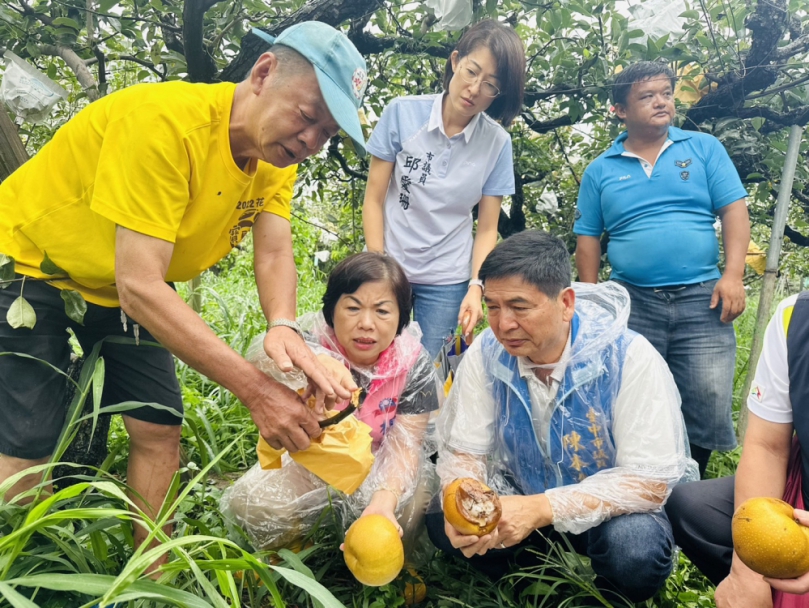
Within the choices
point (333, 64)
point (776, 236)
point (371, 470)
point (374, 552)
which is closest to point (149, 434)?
point (371, 470)

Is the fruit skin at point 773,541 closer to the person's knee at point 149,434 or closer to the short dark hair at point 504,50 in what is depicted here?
the person's knee at point 149,434

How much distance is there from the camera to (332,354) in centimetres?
223

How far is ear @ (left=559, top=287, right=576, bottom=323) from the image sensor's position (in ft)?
6.66

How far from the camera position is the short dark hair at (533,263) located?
1.95 metres

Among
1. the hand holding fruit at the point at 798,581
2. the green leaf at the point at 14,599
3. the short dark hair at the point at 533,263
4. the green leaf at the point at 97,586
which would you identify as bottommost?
the hand holding fruit at the point at 798,581

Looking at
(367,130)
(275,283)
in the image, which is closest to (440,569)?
(275,283)

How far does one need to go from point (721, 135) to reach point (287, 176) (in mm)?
2610

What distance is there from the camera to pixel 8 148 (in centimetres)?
220

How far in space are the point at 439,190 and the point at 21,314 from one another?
1659 millimetres

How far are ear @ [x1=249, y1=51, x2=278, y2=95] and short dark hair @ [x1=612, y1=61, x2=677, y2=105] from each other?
6.23 feet

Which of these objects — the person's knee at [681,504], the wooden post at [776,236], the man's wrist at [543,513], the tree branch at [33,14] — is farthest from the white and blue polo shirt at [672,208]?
the tree branch at [33,14]

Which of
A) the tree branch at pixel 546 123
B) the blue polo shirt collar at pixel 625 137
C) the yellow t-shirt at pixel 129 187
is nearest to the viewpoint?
the yellow t-shirt at pixel 129 187

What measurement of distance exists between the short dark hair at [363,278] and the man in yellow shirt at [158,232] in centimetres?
23

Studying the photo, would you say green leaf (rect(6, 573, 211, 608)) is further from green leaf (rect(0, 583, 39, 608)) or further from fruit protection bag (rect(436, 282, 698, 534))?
fruit protection bag (rect(436, 282, 698, 534))
